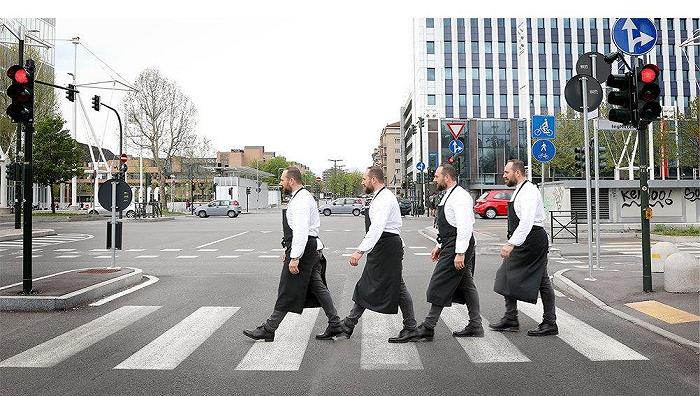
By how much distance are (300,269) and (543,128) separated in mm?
11779

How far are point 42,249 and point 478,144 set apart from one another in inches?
2082

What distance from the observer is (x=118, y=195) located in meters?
11.6

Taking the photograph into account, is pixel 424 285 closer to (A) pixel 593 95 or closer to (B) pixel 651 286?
(B) pixel 651 286

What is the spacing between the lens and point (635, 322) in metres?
7.16

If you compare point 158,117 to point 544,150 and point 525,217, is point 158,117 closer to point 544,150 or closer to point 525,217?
point 544,150

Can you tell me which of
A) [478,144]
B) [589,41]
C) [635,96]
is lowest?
[635,96]

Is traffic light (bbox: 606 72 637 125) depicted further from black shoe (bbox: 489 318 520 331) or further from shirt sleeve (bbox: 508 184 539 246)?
black shoe (bbox: 489 318 520 331)

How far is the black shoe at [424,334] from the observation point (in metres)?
6.34

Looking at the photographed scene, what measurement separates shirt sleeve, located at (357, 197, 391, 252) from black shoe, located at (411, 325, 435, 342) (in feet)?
3.43

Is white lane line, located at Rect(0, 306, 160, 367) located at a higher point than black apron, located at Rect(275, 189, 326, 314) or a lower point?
lower

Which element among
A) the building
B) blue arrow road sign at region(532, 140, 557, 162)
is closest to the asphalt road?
blue arrow road sign at region(532, 140, 557, 162)

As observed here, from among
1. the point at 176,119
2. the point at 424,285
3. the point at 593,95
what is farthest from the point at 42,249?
the point at 176,119

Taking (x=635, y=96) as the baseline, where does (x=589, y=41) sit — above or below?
above

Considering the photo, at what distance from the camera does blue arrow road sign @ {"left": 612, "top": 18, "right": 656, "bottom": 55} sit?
29.8 ft
